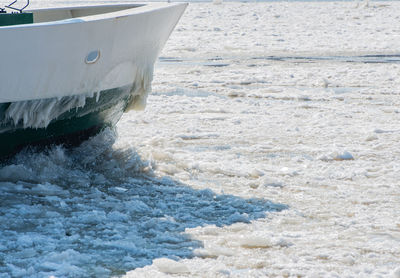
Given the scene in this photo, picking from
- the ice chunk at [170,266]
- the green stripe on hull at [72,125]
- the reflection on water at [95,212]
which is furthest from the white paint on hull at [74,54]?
the ice chunk at [170,266]

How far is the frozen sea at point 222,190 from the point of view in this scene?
3213 mm

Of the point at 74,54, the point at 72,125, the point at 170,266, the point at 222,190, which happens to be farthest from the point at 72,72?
the point at 170,266

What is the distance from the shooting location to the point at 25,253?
3.27 metres

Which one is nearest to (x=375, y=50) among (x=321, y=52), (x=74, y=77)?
(x=321, y=52)

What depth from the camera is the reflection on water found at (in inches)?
127

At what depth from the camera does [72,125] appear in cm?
482

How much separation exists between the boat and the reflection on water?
0.23 metres

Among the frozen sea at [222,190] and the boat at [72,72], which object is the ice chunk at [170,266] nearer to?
the frozen sea at [222,190]

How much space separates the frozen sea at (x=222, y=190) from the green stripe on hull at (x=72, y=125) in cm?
12

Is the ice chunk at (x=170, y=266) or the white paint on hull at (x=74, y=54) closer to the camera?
the ice chunk at (x=170, y=266)

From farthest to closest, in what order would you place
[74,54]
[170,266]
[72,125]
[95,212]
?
[72,125] < [74,54] < [95,212] < [170,266]

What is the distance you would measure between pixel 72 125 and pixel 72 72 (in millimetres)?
571

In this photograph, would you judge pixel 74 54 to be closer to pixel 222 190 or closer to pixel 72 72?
pixel 72 72

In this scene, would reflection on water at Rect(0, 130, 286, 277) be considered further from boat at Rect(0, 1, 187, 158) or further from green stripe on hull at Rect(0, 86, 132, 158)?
boat at Rect(0, 1, 187, 158)
